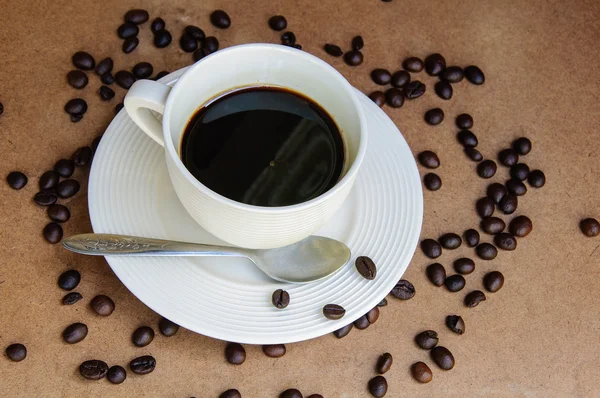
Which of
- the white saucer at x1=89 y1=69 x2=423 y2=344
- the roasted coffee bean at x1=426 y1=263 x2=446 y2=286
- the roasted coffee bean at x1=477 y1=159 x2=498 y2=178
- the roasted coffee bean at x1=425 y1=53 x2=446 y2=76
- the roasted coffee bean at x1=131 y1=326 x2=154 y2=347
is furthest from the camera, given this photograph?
the roasted coffee bean at x1=425 y1=53 x2=446 y2=76

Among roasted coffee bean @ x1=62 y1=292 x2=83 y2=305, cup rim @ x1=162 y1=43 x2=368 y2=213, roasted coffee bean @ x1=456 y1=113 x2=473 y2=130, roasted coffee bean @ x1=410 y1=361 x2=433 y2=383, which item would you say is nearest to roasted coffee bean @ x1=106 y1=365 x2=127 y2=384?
roasted coffee bean @ x1=62 y1=292 x2=83 y2=305

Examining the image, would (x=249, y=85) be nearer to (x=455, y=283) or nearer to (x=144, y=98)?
(x=144, y=98)

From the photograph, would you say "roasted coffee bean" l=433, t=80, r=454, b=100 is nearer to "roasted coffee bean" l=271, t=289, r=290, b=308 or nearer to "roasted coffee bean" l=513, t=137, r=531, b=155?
"roasted coffee bean" l=513, t=137, r=531, b=155

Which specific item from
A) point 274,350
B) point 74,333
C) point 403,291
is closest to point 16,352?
point 74,333

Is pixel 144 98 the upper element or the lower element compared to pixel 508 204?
lower

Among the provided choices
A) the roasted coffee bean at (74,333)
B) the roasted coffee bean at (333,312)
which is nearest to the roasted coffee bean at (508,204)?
the roasted coffee bean at (333,312)

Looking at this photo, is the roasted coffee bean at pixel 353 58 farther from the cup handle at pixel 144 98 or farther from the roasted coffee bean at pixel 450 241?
the cup handle at pixel 144 98
